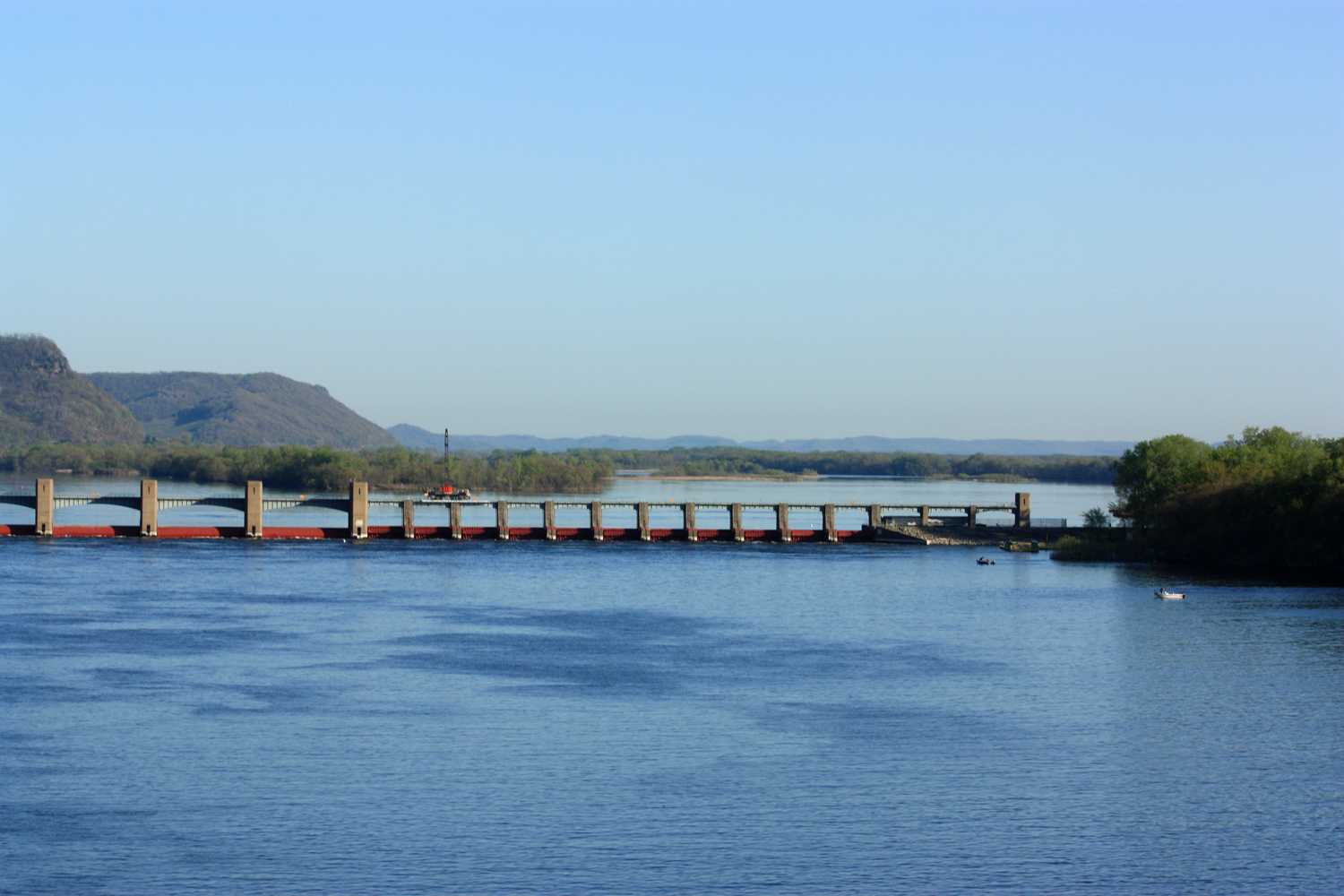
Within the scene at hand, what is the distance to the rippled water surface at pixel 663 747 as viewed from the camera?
98.1ft

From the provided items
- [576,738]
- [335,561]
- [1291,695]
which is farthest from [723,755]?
[335,561]

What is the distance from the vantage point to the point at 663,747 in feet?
131

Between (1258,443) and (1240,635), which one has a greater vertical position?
(1258,443)

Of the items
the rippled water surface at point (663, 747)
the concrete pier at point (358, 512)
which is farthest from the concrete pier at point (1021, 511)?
the concrete pier at point (358, 512)

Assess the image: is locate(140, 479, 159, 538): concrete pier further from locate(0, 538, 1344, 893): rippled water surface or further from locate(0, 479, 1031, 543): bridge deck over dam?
locate(0, 538, 1344, 893): rippled water surface

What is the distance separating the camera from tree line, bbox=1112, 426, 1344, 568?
92.9 metres

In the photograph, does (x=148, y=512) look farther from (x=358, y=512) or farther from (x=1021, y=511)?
(x=1021, y=511)

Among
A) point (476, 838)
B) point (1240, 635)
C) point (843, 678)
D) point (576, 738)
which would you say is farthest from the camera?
point (1240, 635)

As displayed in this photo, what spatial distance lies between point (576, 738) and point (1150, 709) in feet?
67.2

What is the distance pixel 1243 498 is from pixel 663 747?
242 feet

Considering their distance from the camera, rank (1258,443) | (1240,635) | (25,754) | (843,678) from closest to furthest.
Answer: (25,754) < (843,678) < (1240,635) < (1258,443)

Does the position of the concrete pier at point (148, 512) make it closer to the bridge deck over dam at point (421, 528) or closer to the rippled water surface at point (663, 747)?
the bridge deck over dam at point (421, 528)

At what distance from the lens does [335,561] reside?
339ft

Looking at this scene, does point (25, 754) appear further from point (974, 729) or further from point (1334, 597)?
point (1334, 597)
